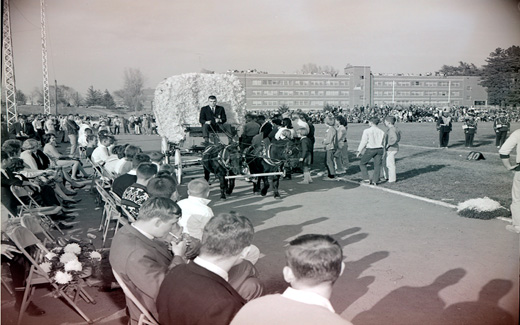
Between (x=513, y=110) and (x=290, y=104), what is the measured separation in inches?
119

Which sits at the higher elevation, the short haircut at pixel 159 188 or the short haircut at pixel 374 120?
the short haircut at pixel 374 120

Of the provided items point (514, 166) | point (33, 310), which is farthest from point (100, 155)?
point (514, 166)

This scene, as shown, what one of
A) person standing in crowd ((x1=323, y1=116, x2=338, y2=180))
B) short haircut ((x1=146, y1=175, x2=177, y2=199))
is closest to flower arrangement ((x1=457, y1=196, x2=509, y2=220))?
person standing in crowd ((x1=323, y1=116, x2=338, y2=180))

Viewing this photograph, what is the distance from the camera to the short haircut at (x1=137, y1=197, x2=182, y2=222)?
9.07 ft

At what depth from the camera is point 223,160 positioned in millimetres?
7672

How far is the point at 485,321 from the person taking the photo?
3.34 m

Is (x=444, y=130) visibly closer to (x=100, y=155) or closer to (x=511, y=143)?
(x=511, y=143)

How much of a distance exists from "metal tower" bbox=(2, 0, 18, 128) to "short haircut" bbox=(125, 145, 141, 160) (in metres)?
1.80

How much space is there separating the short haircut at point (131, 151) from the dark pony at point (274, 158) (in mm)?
2326

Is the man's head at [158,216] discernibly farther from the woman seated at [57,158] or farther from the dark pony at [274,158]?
the dark pony at [274,158]

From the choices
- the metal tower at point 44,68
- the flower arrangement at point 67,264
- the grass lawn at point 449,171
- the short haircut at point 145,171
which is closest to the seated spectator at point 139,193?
the short haircut at point 145,171

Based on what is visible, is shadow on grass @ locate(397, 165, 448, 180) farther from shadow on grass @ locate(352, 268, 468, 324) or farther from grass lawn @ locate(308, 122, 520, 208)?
shadow on grass @ locate(352, 268, 468, 324)

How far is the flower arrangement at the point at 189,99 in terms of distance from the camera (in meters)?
5.58

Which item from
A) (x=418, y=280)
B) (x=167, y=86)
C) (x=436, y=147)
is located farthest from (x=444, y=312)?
(x=436, y=147)
